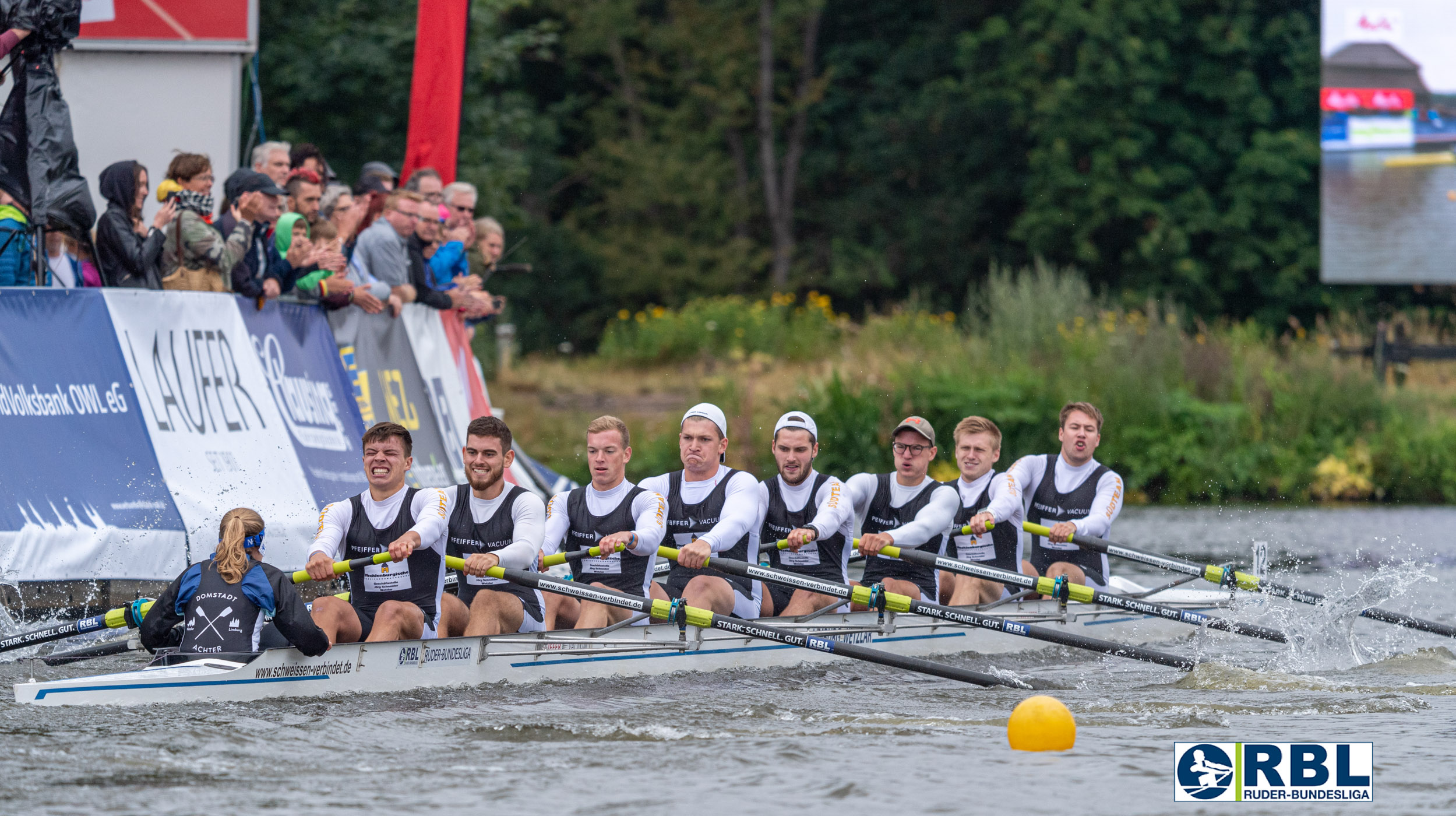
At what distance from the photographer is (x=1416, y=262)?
66.3ft

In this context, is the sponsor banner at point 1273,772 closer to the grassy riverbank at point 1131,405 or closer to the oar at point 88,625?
the oar at point 88,625

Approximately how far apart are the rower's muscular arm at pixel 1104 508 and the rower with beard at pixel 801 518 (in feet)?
5.10

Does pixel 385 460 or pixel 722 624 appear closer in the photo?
pixel 385 460

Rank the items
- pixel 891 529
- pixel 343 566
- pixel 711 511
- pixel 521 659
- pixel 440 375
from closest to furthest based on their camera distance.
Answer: pixel 343 566 < pixel 521 659 < pixel 711 511 < pixel 891 529 < pixel 440 375

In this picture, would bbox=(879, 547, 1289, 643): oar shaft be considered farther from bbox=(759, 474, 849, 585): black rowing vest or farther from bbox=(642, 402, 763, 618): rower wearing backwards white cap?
bbox=(642, 402, 763, 618): rower wearing backwards white cap

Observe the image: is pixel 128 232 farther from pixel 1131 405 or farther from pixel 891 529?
pixel 1131 405

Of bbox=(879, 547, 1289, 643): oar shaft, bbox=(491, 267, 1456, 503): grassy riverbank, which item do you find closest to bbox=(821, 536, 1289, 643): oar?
bbox=(879, 547, 1289, 643): oar shaft

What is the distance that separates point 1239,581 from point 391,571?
4.80 m

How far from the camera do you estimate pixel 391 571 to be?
759 centimetres

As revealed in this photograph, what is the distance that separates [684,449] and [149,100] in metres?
6.06

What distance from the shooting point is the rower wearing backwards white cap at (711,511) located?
8.31 meters

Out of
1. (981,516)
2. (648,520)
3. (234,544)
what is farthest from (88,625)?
(981,516)

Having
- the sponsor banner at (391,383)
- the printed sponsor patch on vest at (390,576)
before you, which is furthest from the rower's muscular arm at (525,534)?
the sponsor banner at (391,383)

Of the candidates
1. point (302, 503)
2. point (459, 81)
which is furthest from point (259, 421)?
point (459, 81)
